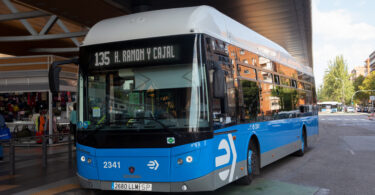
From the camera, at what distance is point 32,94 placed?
1919 cm

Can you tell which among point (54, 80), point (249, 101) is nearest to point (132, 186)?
point (54, 80)

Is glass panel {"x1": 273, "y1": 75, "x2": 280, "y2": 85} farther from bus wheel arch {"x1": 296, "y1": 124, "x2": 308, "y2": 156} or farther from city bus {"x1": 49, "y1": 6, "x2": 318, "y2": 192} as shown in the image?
bus wheel arch {"x1": 296, "y1": 124, "x2": 308, "y2": 156}

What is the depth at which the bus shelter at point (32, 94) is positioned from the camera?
1766cm

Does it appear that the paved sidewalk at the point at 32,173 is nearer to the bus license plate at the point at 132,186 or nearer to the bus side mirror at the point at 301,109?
the bus license plate at the point at 132,186

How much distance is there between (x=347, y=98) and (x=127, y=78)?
10907 cm

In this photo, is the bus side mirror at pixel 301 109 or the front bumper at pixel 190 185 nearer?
the front bumper at pixel 190 185

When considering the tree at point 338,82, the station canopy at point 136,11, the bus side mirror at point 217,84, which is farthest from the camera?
the tree at point 338,82

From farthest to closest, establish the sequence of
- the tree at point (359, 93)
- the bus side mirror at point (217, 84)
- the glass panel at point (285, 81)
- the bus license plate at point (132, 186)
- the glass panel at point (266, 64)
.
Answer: the tree at point (359, 93) < the glass panel at point (285, 81) < the glass panel at point (266, 64) < the bus license plate at point (132, 186) < the bus side mirror at point (217, 84)

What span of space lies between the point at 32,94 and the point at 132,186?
14929 mm

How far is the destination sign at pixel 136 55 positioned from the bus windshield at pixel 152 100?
135 millimetres

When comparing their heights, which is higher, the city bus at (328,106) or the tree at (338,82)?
the tree at (338,82)

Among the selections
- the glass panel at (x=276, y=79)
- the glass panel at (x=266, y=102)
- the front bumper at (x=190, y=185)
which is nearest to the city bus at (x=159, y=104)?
the front bumper at (x=190, y=185)

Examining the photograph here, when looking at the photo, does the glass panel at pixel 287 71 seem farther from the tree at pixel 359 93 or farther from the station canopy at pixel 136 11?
the tree at pixel 359 93

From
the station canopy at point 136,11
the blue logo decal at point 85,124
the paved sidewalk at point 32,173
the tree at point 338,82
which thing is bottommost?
the paved sidewalk at point 32,173
